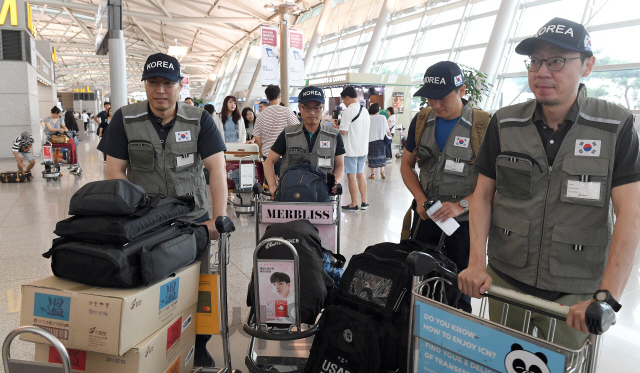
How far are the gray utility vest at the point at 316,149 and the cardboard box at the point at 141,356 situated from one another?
183 centimetres

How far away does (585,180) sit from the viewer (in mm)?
1590

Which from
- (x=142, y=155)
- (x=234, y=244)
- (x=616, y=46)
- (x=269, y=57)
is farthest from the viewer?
(x=269, y=57)

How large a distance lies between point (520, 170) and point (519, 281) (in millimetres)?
452

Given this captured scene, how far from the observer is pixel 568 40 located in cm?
154

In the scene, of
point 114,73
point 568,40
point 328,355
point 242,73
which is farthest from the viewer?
point 242,73

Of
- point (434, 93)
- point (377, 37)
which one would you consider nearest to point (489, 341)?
point (434, 93)

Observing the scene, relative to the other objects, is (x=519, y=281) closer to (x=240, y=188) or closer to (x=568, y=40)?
(x=568, y=40)

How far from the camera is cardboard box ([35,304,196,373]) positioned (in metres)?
1.72

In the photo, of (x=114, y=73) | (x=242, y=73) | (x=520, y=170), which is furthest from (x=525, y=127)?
(x=242, y=73)

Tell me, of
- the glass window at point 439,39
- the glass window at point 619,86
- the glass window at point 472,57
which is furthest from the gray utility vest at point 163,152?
the glass window at point 439,39

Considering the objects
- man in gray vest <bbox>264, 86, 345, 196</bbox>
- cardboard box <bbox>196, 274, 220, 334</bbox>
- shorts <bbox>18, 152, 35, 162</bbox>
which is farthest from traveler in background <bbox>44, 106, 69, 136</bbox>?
cardboard box <bbox>196, 274, 220, 334</bbox>

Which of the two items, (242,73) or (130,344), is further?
(242,73)

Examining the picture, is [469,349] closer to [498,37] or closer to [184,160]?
[184,160]

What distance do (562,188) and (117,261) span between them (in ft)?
5.44
